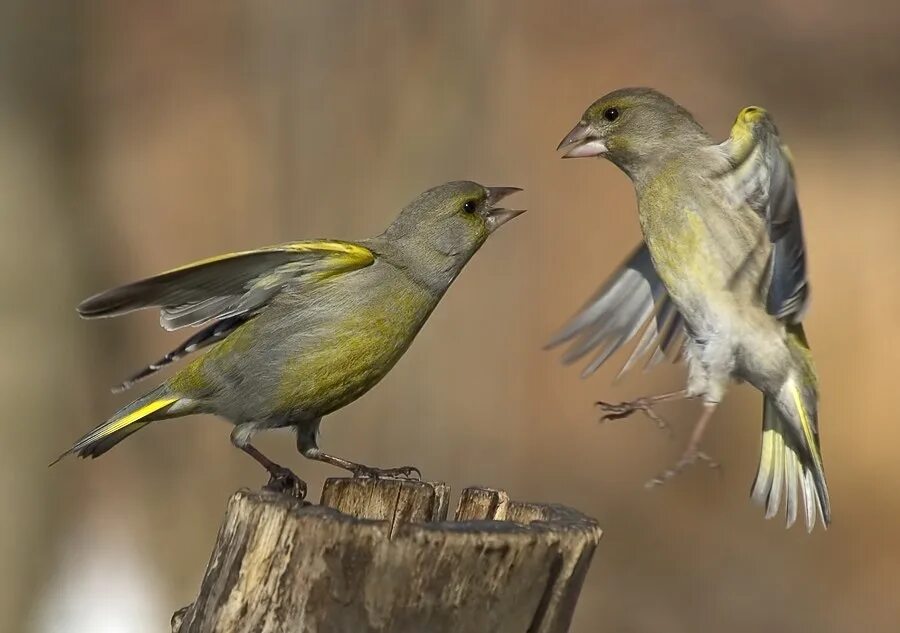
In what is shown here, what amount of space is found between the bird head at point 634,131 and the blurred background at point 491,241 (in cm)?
359

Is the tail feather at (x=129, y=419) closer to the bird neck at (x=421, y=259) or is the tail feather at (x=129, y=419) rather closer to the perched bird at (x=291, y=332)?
the perched bird at (x=291, y=332)

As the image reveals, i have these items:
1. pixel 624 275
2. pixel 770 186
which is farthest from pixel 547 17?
pixel 770 186

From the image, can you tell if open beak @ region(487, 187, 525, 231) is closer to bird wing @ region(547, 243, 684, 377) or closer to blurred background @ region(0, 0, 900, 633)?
bird wing @ region(547, 243, 684, 377)

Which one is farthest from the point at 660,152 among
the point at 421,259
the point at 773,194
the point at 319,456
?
the point at 319,456

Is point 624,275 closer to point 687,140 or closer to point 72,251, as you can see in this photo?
point 687,140

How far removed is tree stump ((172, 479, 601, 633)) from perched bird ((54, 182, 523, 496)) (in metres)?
1.13

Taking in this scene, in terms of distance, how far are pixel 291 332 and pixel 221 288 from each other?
0.96ft

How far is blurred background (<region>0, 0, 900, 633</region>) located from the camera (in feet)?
29.2

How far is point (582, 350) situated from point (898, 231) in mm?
4178

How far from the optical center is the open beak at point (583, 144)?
17.8 feet

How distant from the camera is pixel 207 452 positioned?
9.41 meters

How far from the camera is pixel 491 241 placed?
9297 millimetres

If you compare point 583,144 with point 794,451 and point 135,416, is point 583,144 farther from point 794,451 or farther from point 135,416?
point 135,416

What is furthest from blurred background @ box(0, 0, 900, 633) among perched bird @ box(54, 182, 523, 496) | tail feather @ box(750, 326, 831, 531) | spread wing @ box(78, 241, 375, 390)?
spread wing @ box(78, 241, 375, 390)
